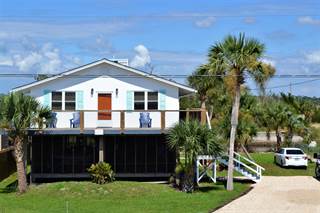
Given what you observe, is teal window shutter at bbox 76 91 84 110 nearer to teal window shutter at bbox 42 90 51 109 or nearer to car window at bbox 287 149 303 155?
teal window shutter at bbox 42 90 51 109

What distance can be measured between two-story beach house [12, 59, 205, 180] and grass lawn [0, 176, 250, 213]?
368 centimetres

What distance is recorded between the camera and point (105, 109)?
106ft

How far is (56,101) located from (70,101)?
2.56 feet

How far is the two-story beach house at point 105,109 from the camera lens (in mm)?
32344

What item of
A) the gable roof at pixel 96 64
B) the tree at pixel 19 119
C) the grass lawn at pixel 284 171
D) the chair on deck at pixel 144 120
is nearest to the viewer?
the tree at pixel 19 119

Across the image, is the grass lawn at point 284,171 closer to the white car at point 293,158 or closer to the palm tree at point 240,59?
the white car at point 293,158

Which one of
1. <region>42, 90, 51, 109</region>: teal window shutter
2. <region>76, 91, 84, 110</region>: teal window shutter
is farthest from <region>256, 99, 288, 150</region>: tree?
<region>42, 90, 51, 109</region>: teal window shutter

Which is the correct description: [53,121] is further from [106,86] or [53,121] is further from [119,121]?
[106,86]

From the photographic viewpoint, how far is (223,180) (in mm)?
32062

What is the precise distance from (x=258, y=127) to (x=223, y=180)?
605 inches

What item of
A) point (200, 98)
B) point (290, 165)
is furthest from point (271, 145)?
point (290, 165)

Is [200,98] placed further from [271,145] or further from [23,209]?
[23,209]

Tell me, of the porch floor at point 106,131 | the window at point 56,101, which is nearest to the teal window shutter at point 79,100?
the window at point 56,101

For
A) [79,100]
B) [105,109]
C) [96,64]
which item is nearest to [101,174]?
[105,109]
